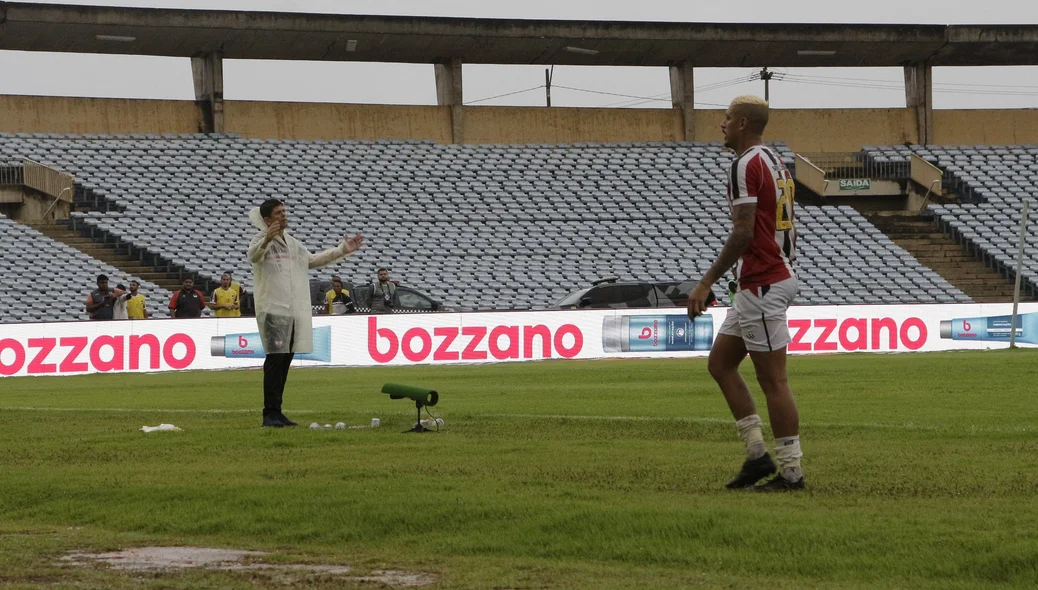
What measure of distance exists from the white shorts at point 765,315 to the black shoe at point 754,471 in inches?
22.1

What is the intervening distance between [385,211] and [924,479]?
122 ft

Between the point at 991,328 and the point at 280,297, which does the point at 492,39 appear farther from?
the point at 280,297

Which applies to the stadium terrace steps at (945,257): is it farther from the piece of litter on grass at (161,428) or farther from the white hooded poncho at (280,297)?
the piece of litter on grass at (161,428)

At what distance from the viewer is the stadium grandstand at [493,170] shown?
41.2 metres

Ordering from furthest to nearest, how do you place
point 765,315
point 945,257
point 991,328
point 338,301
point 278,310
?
point 945,257 < point 991,328 < point 338,301 < point 278,310 < point 765,315

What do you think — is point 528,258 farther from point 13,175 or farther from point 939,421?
point 939,421

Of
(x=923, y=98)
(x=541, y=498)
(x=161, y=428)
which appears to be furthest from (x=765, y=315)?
(x=923, y=98)

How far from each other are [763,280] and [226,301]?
22718 mm

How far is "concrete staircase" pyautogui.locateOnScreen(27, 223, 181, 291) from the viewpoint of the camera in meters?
39.5

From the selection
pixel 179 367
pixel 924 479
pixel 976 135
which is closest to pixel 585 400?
pixel 924 479

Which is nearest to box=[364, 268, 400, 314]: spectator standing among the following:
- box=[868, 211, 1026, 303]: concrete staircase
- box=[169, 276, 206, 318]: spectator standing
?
box=[169, 276, 206, 318]: spectator standing

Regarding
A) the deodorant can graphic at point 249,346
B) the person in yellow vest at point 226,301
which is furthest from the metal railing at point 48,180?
the deodorant can graphic at point 249,346

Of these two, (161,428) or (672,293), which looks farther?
(672,293)

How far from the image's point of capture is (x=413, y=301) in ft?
118
